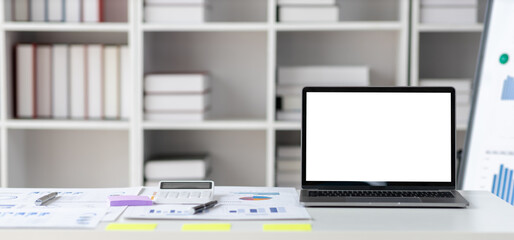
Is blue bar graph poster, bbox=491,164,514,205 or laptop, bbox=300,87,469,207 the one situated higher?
laptop, bbox=300,87,469,207

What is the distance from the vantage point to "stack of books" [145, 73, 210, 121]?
104 inches

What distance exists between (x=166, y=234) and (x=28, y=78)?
1.77 m

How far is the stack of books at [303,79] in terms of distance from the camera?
2.63 meters

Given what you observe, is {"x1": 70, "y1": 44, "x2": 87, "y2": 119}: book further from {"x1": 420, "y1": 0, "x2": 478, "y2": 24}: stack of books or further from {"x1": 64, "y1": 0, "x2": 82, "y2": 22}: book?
{"x1": 420, "y1": 0, "x2": 478, "y2": 24}: stack of books

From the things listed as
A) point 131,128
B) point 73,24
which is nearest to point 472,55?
point 131,128

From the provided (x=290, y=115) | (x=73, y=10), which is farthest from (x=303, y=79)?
(x=73, y=10)

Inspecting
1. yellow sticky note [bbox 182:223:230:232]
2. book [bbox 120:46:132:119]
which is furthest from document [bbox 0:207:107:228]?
book [bbox 120:46:132:119]

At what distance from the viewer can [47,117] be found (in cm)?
273

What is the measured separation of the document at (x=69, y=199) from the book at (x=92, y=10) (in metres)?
1.25

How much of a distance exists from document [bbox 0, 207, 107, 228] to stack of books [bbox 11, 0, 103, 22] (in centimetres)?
146

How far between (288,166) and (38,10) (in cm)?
123

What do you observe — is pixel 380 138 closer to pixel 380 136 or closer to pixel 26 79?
pixel 380 136

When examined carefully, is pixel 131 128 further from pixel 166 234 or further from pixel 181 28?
pixel 166 234

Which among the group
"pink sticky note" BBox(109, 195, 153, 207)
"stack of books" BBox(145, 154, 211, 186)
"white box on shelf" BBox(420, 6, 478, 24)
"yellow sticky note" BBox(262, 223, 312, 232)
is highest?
"white box on shelf" BBox(420, 6, 478, 24)
